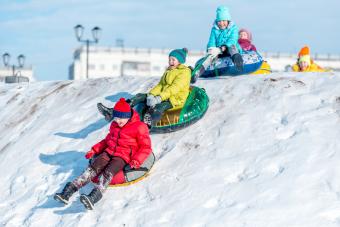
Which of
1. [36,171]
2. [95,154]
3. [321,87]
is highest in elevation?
[321,87]

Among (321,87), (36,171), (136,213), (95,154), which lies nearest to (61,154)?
(36,171)

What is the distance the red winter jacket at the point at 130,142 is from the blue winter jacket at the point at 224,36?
445 cm

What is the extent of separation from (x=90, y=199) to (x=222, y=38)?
5.87 meters

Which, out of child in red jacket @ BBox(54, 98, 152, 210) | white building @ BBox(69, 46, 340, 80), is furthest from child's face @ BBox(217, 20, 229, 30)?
white building @ BBox(69, 46, 340, 80)

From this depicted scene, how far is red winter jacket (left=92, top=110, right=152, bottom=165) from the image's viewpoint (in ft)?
30.4

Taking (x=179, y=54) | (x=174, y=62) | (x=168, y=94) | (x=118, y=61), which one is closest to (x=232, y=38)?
(x=179, y=54)

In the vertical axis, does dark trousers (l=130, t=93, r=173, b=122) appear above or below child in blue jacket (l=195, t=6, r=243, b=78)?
below

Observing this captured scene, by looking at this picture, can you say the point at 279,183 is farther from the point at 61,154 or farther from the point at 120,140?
the point at 61,154

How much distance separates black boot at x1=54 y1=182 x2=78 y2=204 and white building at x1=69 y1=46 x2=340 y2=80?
7911 centimetres

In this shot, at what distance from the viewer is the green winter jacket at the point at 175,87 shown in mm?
10809

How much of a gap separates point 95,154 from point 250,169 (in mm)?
2209

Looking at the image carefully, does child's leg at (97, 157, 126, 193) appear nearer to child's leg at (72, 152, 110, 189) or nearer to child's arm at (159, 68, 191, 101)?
child's leg at (72, 152, 110, 189)

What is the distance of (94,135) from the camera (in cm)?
1164

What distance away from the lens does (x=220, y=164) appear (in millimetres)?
9344
